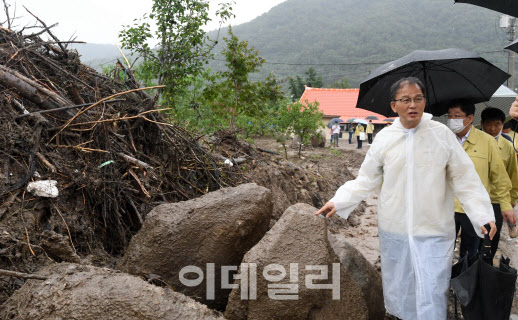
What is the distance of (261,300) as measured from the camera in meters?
2.43

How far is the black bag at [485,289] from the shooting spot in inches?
93.9

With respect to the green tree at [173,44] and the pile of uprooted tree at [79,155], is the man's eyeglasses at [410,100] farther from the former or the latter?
the green tree at [173,44]

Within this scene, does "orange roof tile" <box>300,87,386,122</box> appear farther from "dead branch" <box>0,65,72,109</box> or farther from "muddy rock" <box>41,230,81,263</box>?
"muddy rock" <box>41,230,81,263</box>

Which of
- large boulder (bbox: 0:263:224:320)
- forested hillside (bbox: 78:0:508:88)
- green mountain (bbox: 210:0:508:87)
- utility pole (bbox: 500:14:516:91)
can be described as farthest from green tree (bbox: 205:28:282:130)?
green mountain (bbox: 210:0:508:87)

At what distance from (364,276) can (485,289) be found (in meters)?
→ 0.79

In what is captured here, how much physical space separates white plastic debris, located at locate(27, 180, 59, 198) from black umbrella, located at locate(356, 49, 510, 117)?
9.11 feet

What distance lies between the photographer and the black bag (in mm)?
2385

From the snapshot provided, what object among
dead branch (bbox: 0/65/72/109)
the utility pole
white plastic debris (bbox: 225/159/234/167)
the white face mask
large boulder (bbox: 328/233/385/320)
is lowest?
large boulder (bbox: 328/233/385/320)

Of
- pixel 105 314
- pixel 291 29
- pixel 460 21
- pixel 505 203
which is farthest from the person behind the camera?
pixel 291 29

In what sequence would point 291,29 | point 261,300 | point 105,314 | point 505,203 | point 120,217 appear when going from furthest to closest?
point 291,29 < point 120,217 < point 505,203 < point 261,300 < point 105,314

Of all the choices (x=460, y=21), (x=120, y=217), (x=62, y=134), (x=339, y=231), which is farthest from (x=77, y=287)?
(x=460, y=21)

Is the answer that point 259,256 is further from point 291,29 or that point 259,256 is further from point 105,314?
point 291,29

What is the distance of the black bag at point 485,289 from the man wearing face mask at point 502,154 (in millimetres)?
1142

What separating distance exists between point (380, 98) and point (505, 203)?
138 centimetres
